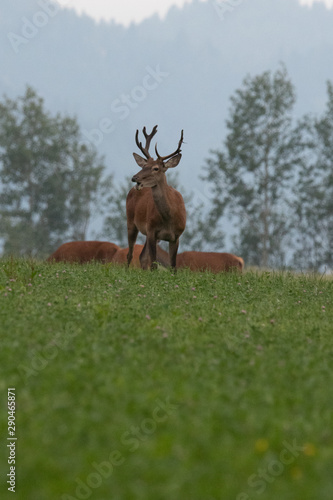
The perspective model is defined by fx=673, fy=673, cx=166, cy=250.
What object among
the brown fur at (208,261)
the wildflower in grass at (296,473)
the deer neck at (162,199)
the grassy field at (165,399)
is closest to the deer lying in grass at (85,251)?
the brown fur at (208,261)

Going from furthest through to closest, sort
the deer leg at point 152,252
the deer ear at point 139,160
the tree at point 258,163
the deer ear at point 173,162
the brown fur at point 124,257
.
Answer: the tree at point 258,163 < the brown fur at point 124,257 < the deer ear at point 139,160 < the deer ear at point 173,162 < the deer leg at point 152,252

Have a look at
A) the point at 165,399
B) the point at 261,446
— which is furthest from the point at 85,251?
the point at 261,446

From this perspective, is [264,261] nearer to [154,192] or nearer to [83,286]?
[154,192]

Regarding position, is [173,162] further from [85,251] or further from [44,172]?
[44,172]

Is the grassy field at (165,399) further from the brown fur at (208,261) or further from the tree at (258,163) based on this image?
the tree at (258,163)

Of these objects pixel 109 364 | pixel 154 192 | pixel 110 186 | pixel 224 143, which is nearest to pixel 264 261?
pixel 224 143

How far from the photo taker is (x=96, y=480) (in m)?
3.40

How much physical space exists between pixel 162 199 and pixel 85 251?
5530 mm

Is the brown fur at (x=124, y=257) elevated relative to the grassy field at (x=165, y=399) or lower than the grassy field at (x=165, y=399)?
lower

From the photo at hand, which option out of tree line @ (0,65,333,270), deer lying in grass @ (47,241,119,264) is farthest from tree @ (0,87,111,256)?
deer lying in grass @ (47,241,119,264)

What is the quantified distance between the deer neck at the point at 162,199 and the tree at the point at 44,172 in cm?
2865

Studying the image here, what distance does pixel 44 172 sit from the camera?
42.7m

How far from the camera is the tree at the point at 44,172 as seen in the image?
4206 centimetres

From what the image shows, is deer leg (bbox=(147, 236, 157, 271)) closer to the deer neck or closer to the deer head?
the deer neck
